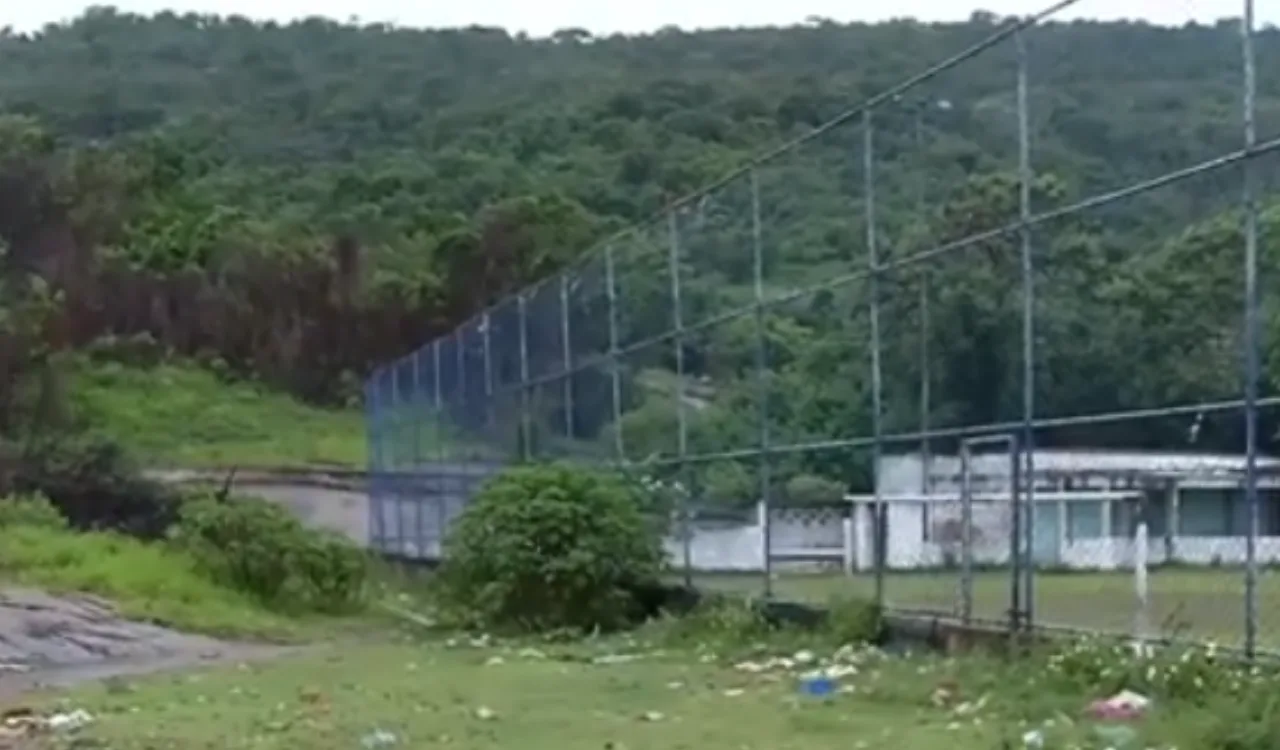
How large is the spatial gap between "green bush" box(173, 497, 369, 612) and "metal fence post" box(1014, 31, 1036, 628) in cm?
1223

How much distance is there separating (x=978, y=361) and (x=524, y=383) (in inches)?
498

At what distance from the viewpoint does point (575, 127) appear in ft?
140

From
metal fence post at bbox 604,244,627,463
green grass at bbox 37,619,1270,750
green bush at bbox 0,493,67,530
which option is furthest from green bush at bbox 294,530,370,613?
→ green grass at bbox 37,619,1270,750

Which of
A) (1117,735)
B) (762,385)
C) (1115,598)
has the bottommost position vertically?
(1117,735)

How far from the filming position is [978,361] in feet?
44.7

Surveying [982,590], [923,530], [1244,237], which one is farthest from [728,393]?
[1244,237]

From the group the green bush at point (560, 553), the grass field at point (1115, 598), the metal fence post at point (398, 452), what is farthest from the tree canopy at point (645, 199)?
the metal fence post at point (398, 452)

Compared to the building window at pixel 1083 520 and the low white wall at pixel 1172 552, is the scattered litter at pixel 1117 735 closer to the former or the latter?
the low white wall at pixel 1172 552

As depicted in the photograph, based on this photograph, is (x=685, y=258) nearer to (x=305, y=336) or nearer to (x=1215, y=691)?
(x=1215, y=691)

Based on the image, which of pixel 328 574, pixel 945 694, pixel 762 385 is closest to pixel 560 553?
pixel 762 385

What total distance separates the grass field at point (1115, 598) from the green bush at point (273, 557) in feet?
29.8

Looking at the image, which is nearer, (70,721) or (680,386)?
(70,721)

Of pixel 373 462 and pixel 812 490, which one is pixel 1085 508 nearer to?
pixel 812 490

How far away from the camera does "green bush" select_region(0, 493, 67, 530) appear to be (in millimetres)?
28406
